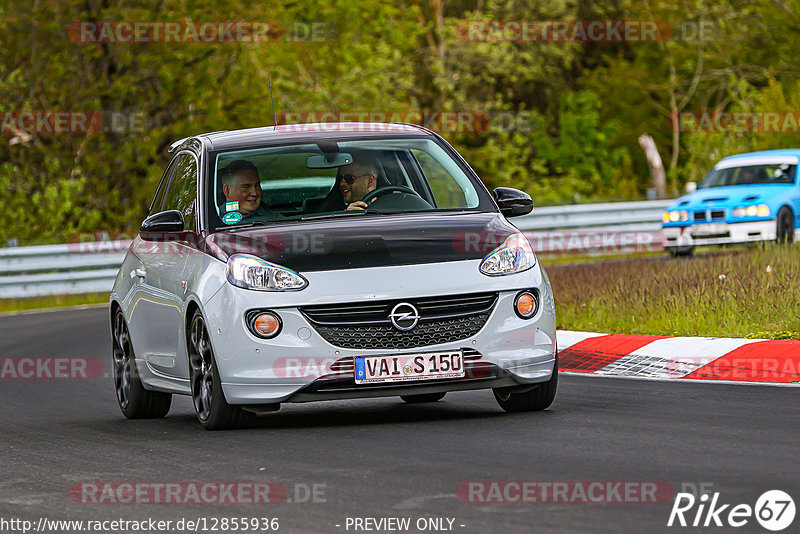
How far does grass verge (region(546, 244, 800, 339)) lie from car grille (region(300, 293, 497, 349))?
149 inches

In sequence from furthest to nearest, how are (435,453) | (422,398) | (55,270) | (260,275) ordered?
(55,270), (422,398), (260,275), (435,453)

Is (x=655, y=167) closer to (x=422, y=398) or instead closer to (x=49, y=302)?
(x=49, y=302)

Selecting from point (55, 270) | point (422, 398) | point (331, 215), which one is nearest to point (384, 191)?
point (331, 215)

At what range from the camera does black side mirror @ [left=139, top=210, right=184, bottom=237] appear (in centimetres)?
988

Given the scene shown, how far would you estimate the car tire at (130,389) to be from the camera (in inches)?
427

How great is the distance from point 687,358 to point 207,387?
3741 mm

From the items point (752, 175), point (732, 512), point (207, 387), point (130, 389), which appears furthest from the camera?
point (752, 175)

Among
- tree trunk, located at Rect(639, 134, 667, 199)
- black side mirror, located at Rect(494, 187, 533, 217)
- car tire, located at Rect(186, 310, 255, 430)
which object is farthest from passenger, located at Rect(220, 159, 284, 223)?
tree trunk, located at Rect(639, 134, 667, 199)

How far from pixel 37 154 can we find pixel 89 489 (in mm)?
27507

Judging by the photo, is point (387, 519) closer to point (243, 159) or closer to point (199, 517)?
point (199, 517)

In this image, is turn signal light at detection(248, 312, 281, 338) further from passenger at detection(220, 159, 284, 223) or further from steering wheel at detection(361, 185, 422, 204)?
steering wheel at detection(361, 185, 422, 204)

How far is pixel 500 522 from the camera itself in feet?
20.0

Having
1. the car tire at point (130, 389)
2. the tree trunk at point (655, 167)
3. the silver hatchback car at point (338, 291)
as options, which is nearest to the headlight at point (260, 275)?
the silver hatchback car at point (338, 291)

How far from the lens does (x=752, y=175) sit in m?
26.2
